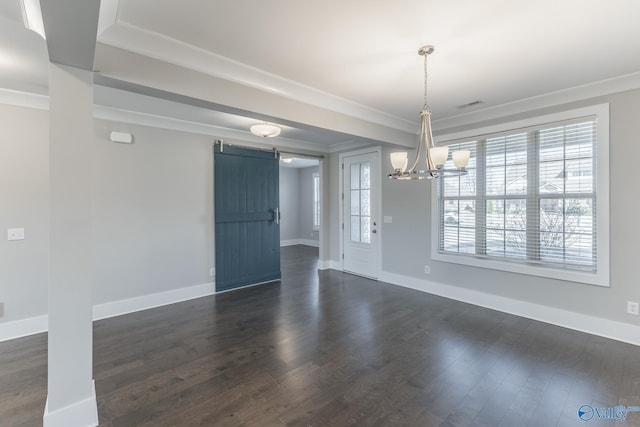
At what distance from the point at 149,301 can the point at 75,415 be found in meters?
2.25

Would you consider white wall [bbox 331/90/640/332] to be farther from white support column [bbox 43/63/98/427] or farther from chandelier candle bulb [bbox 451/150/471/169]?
white support column [bbox 43/63/98/427]

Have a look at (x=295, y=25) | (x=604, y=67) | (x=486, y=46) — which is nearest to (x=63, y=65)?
(x=295, y=25)

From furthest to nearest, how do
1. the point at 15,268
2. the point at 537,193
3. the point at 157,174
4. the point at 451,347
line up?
1. the point at 157,174
2. the point at 537,193
3. the point at 15,268
4. the point at 451,347

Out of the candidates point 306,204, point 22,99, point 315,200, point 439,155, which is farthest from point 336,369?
point 306,204

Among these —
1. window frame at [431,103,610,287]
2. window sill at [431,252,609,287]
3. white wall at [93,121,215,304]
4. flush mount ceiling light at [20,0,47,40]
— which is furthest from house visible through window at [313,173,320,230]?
flush mount ceiling light at [20,0,47,40]

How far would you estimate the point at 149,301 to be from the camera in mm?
3883

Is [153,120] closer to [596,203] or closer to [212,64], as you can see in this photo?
[212,64]

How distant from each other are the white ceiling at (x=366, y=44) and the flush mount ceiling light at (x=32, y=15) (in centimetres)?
5

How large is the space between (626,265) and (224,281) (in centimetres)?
500

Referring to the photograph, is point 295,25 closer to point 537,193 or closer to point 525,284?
point 537,193

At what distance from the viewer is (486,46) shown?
226 cm

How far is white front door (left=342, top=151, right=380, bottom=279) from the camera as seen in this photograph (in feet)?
17.2

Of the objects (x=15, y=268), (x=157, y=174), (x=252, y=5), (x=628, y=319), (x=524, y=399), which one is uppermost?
(x=252, y=5)

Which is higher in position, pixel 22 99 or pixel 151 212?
pixel 22 99
